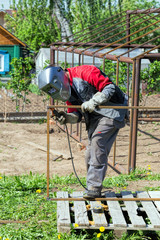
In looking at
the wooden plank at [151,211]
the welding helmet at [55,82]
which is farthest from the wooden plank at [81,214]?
the welding helmet at [55,82]

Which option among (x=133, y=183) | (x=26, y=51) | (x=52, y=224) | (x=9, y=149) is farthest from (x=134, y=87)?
(x=26, y=51)

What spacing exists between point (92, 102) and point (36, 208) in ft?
4.33

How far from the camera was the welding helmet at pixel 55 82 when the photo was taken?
3656 mm

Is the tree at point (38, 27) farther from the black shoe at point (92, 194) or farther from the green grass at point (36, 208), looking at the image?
the black shoe at point (92, 194)

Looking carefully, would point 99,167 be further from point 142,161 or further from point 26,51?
point 26,51

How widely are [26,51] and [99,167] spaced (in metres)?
18.8

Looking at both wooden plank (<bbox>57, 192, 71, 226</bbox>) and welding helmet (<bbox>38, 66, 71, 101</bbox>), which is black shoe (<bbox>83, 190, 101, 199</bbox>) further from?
welding helmet (<bbox>38, 66, 71, 101</bbox>)

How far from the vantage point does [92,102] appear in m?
3.69

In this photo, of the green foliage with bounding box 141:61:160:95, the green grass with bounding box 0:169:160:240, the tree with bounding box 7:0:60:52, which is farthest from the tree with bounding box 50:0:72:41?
the green grass with bounding box 0:169:160:240

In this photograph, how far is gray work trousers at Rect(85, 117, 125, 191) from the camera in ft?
12.6

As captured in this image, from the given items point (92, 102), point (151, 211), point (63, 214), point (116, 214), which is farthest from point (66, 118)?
point (151, 211)

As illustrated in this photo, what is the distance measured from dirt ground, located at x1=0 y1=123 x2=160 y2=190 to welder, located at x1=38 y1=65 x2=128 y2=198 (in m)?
1.12

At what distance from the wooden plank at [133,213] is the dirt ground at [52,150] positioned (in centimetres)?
70

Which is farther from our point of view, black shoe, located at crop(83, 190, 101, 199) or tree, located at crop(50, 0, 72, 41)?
tree, located at crop(50, 0, 72, 41)
